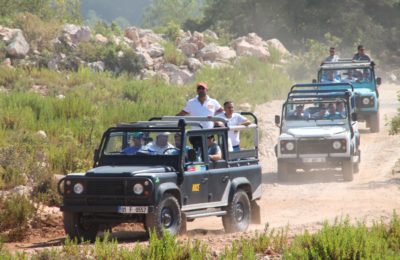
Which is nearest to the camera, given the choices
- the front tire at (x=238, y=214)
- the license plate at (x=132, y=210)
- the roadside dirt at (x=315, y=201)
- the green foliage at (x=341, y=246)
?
the green foliage at (x=341, y=246)

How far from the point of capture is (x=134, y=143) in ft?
43.1

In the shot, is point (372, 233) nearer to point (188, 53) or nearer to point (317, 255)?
point (317, 255)

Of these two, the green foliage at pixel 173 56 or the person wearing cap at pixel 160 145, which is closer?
the person wearing cap at pixel 160 145

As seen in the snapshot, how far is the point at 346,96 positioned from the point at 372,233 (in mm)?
10117

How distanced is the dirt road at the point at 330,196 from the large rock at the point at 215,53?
16.9m

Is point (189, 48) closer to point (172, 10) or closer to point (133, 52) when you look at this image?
point (133, 52)

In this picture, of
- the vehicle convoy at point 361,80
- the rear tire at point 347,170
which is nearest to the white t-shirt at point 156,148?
the rear tire at point 347,170

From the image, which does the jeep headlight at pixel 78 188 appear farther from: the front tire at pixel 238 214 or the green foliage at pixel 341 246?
the green foliage at pixel 341 246

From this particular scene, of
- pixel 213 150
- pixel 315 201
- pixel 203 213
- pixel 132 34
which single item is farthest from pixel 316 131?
pixel 132 34

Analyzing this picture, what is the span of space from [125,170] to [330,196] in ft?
21.4

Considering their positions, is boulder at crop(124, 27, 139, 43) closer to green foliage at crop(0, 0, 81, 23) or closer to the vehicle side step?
green foliage at crop(0, 0, 81, 23)

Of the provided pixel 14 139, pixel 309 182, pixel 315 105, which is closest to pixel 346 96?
pixel 315 105

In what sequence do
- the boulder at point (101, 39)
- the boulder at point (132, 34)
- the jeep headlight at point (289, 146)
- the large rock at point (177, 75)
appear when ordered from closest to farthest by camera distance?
the jeep headlight at point (289, 146) < the large rock at point (177, 75) < the boulder at point (101, 39) < the boulder at point (132, 34)

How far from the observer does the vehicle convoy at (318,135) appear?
19328 mm
